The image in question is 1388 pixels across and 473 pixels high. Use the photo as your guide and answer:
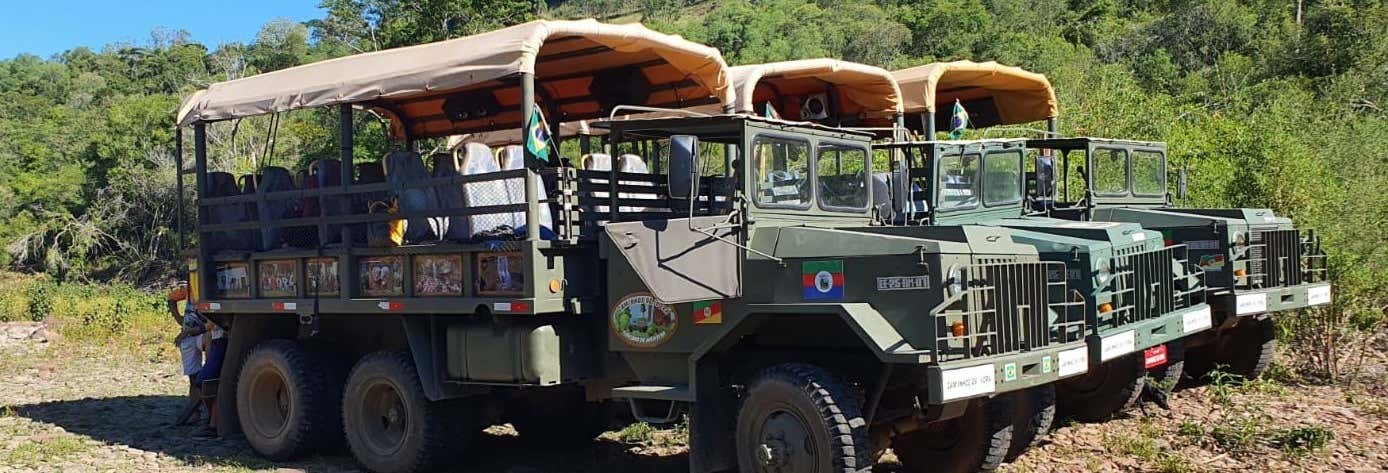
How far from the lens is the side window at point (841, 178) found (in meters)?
7.37

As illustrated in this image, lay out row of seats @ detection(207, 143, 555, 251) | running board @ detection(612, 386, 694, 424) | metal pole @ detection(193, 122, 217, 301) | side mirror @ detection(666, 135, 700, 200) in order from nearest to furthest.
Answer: side mirror @ detection(666, 135, 700, 200), running board @ detection(612, 386, 694, 424), row of seats @ detection(207, 143, 555, 251), metal pole @ detection(193, 122, 217, 301)

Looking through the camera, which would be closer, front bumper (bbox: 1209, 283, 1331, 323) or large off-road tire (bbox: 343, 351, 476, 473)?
large off-road tire (bbox: 343, 351, 476, 473)

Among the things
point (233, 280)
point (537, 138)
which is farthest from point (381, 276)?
point (233, 280)

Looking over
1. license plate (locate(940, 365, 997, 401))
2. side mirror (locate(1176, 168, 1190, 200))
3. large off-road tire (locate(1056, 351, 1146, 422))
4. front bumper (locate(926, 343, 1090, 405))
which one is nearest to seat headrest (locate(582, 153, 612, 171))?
front bumper (locate(926, 343, 1090, 405))

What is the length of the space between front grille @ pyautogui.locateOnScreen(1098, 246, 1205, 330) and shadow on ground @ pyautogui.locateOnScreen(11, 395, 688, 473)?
311cm

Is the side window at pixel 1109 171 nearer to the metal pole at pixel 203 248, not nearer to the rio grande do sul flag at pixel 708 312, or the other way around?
the rio grande do sul flag at pixel 708 312

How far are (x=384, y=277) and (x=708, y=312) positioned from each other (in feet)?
8.99

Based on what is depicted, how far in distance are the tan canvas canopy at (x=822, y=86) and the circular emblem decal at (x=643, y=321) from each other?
361 centimetres

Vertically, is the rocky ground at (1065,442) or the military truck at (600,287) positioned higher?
the military truck at (600,287)

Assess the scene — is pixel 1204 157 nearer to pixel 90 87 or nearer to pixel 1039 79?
pixel 1039 79

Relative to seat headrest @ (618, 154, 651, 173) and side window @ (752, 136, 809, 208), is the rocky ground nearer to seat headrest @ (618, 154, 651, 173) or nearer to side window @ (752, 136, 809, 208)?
side window @ (752, 136, 809, 208)

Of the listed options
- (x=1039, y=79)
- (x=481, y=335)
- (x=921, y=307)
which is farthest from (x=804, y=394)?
(x=1039, y=79)

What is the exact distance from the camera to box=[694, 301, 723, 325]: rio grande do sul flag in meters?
6.68

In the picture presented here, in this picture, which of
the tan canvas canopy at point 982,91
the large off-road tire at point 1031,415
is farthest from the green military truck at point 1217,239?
the large off-road tire at point 1031,415
